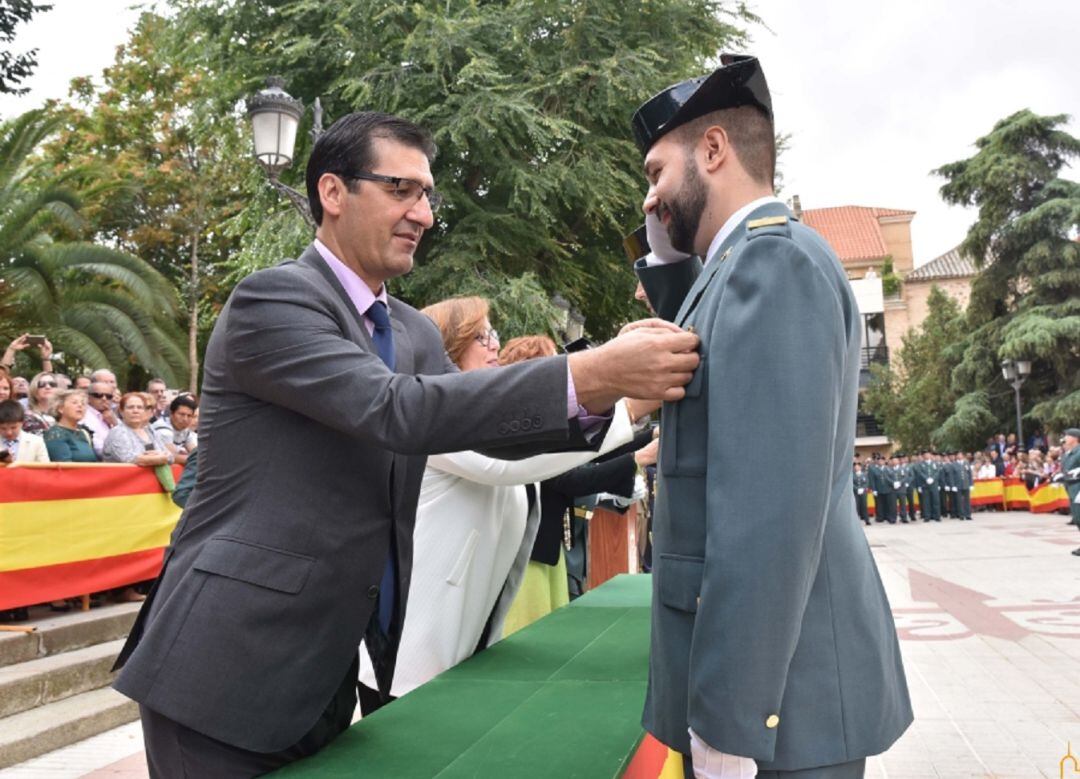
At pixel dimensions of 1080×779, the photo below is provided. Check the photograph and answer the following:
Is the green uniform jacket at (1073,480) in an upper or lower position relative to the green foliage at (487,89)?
lower

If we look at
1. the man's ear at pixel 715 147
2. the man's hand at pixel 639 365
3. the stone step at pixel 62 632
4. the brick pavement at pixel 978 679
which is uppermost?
the man's ear at pixel 715 147

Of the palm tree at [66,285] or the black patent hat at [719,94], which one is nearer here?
the black patent hat at [719,94]

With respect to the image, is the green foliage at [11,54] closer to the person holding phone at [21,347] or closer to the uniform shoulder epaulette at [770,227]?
the person holding phone at [21,347]

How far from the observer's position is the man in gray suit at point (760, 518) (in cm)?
157

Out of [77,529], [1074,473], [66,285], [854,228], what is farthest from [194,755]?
[854,228]

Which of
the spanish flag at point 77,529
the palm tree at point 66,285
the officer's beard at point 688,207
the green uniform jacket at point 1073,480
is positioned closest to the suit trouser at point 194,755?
the officer's beard at point 688,207

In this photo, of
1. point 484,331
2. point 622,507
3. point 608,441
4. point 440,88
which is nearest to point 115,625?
point 622,507

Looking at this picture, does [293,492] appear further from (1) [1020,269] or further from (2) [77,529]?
(1) [1020,269]

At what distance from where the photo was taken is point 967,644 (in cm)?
890

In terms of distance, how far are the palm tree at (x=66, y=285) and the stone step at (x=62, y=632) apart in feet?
30.2

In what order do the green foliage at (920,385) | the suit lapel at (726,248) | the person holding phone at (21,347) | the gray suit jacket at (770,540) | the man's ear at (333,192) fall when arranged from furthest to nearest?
the green foliage at (920,385)
the person holding phone at (21,347)
the man's ear at (333,192)
the suit lapel at (726,248)
the gray suit jacket at (770,540)

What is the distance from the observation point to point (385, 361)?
2373 millimetres

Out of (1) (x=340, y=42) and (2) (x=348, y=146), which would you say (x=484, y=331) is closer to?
(2) (x=348, y=146)

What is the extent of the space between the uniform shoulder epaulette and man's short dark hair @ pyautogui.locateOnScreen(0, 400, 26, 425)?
311 inches
